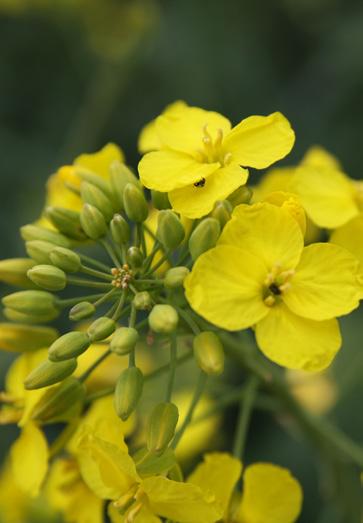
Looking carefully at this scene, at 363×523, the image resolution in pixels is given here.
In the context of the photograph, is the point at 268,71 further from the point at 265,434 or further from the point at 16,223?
the point at 265,434

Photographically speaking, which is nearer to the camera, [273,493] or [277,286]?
[277,286]

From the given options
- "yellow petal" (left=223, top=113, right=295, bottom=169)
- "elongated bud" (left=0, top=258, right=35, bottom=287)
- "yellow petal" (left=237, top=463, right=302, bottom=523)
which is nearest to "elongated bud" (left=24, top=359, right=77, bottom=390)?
"elongated bud" (left=0, top=258, right=35, bottom=287)

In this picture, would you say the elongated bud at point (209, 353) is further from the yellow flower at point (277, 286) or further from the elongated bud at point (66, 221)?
the elongated bud at point (66, 221)

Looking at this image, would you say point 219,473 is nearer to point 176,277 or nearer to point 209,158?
point 176,277

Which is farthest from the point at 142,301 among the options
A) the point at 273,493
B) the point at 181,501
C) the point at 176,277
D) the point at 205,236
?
the point at 273,493

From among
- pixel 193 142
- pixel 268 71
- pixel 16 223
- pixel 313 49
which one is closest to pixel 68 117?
pixel 16 223

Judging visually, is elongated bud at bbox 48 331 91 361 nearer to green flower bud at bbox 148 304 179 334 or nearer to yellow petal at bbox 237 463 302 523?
green flower bud at bbox 148 304 179 334
